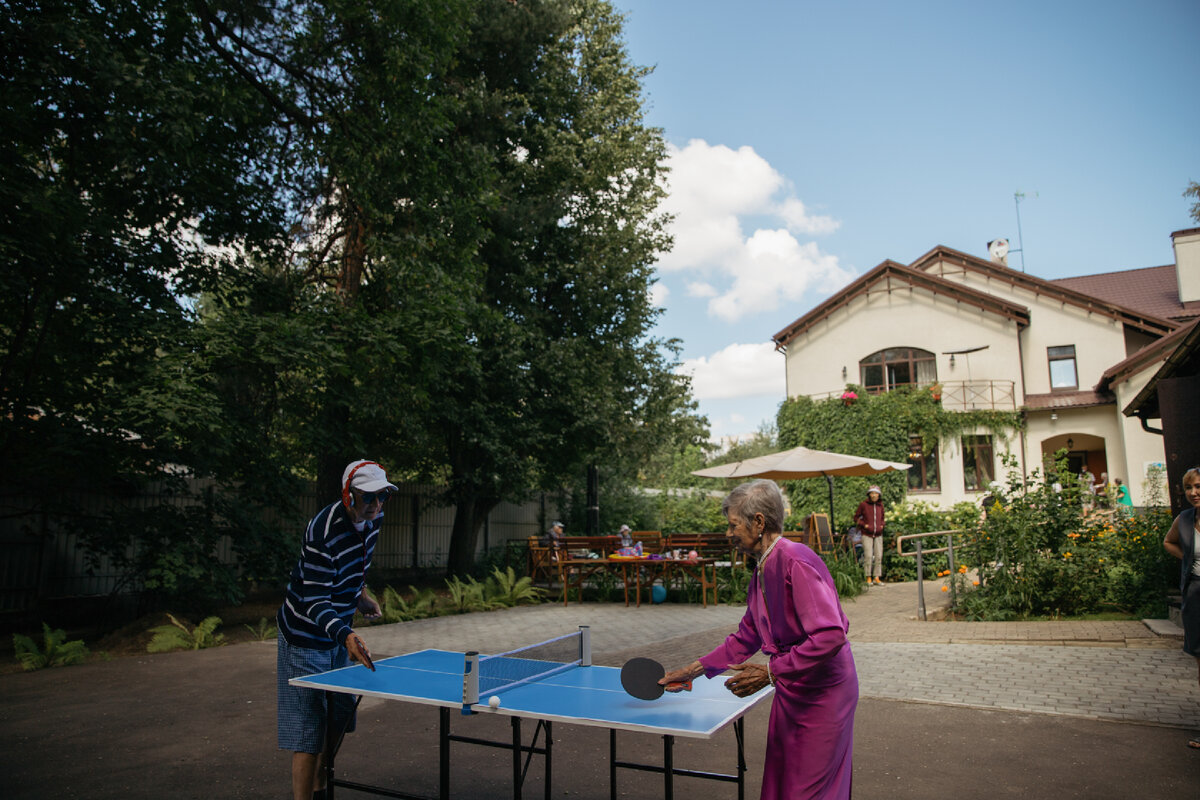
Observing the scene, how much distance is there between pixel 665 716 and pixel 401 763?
9.55 feet

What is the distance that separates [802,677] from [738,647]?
440 millimetres

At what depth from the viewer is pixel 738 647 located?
11.0 feet

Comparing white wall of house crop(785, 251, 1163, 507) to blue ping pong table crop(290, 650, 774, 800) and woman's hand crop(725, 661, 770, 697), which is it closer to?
blue ping pong table crop(290, 650, 774, 800)

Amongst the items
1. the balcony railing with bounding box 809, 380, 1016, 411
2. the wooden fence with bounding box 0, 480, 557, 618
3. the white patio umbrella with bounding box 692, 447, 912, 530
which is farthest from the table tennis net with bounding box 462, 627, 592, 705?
the balcony railing with bounding box 809, 380, 1016, 411

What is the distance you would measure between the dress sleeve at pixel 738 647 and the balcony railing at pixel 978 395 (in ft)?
86.7

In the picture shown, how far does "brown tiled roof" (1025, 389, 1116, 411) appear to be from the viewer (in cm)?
2694

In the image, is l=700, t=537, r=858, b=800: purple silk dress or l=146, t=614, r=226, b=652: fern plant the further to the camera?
l=146, t=614, r=226, b=652: fern plant

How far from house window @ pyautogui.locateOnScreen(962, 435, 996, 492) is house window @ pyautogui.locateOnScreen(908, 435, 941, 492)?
38.9 inches

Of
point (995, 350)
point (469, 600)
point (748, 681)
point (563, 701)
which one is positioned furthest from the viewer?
point (995, 350)

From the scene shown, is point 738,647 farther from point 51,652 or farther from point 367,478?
point 51,652

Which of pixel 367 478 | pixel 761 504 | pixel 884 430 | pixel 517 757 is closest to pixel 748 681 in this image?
pixel 761 504

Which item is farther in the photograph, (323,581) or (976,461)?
(976,461)

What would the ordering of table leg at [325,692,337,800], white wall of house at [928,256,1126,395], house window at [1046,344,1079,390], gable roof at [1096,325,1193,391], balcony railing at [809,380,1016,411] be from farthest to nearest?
A: house window at [1046,344,1079,390] → white wall of house at [928,256,1126,395] → balcony railing at [809,380,1016,411] → gable roof at [1096,325,1193,391] → table leg at [325,692,337,800]

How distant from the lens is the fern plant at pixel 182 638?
9953mm
